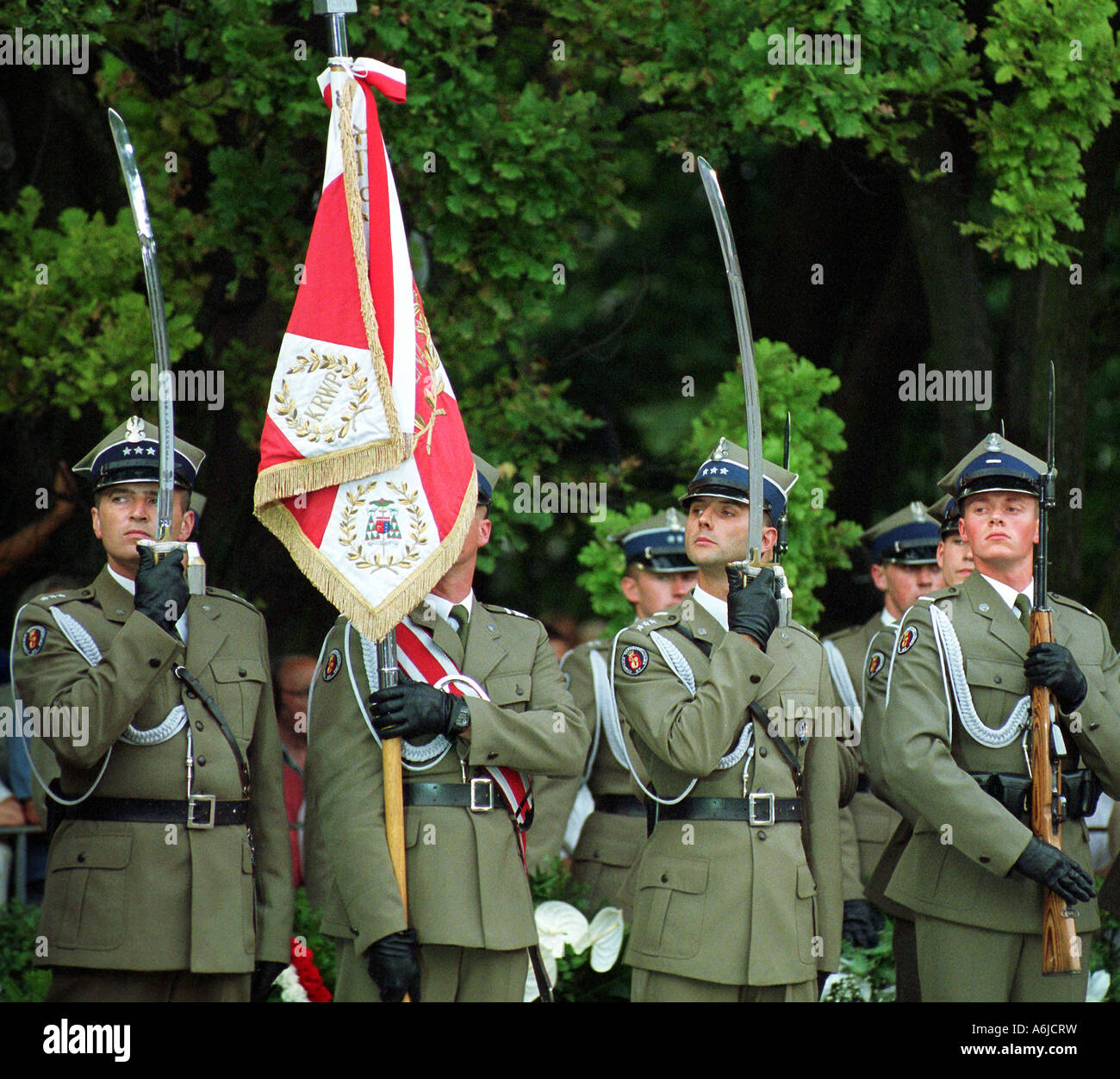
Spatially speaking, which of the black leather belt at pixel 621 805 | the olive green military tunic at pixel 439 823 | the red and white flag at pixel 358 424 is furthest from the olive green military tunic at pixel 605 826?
the red and white flag at pixel 358 424

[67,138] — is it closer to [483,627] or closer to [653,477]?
[653,477]

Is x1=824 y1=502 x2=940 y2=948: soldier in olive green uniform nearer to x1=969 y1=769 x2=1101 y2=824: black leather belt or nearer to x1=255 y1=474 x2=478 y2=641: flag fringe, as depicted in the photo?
x1=969 y1=769 x2=1101 y2=824: black leather belt

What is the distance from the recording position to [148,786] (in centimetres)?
540

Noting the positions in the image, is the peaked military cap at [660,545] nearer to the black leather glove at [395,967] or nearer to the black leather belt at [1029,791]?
the black leather belt at [1029,791]

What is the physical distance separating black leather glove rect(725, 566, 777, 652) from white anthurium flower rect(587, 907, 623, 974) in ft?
5.74

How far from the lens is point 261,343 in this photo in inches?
337

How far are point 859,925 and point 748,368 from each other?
2.37m

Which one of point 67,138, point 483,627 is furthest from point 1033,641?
point 67,138

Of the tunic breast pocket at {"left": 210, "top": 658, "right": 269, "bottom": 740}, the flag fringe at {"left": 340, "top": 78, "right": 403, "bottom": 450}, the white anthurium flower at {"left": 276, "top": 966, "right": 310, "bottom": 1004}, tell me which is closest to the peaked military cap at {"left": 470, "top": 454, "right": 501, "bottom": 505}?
the flag fringe at {"left": 340, "top": 78, "right": 403, "bottom": 450}

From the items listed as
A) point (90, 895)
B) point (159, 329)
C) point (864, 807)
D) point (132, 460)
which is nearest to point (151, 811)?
point (90, 895)

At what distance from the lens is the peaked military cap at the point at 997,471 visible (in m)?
5.86

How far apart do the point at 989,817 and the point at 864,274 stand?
19.0ft

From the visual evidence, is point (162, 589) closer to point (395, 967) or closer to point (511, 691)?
point (511, 691)

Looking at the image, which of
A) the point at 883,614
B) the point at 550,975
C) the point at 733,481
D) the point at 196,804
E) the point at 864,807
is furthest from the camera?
the point at 883,614
